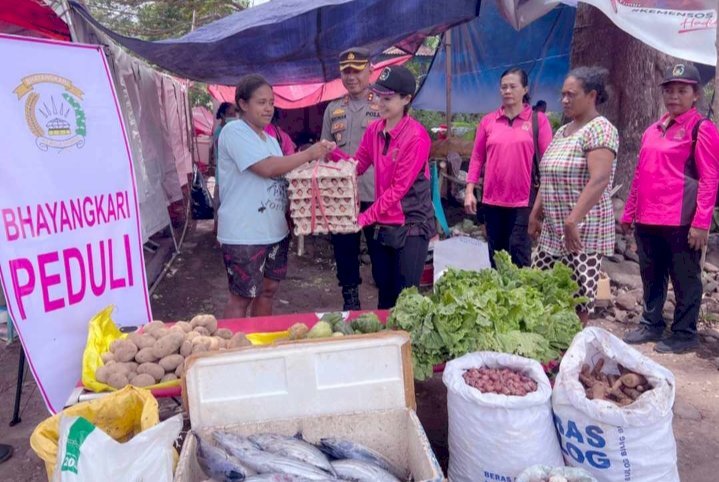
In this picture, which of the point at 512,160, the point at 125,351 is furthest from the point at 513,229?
the point at 125,351

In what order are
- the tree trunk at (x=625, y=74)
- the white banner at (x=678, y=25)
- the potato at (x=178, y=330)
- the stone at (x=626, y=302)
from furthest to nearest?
the tree trunk at (x=625, y=74)
the stone at (x=626, y=302)
the white banner at (x=678, y=25)
the potato at (x=178, y=330)

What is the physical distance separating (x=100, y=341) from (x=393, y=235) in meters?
1.82

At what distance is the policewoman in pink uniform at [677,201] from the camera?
395cm

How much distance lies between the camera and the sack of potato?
8.70 ft

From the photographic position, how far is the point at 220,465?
79.0 inches

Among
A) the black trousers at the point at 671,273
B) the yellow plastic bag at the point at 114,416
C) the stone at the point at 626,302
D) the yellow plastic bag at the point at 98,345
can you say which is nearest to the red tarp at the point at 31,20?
the yellow plastic bag at the point at 98,345

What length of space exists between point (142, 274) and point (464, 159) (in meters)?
6.64

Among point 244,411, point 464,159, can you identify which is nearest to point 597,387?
point 244,411

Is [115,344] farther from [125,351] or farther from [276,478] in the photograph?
[276,478]

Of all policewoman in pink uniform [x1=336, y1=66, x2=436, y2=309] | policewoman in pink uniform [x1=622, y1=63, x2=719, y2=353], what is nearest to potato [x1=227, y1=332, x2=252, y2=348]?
policewoman in pink uniform [x1=336, y1=66, x2=436, y2=309]

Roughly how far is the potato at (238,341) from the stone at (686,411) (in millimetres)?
2743

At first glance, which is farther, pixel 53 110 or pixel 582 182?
pixel 582 182

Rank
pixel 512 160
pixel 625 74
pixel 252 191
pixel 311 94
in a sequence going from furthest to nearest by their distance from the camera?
1. pixel 311 94
2. pixel 625 74
3. pixel 512 160
4. pixel 252 191

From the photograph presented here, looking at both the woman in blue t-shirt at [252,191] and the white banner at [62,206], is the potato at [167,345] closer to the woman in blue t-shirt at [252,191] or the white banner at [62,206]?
the white banner at [62,206]
